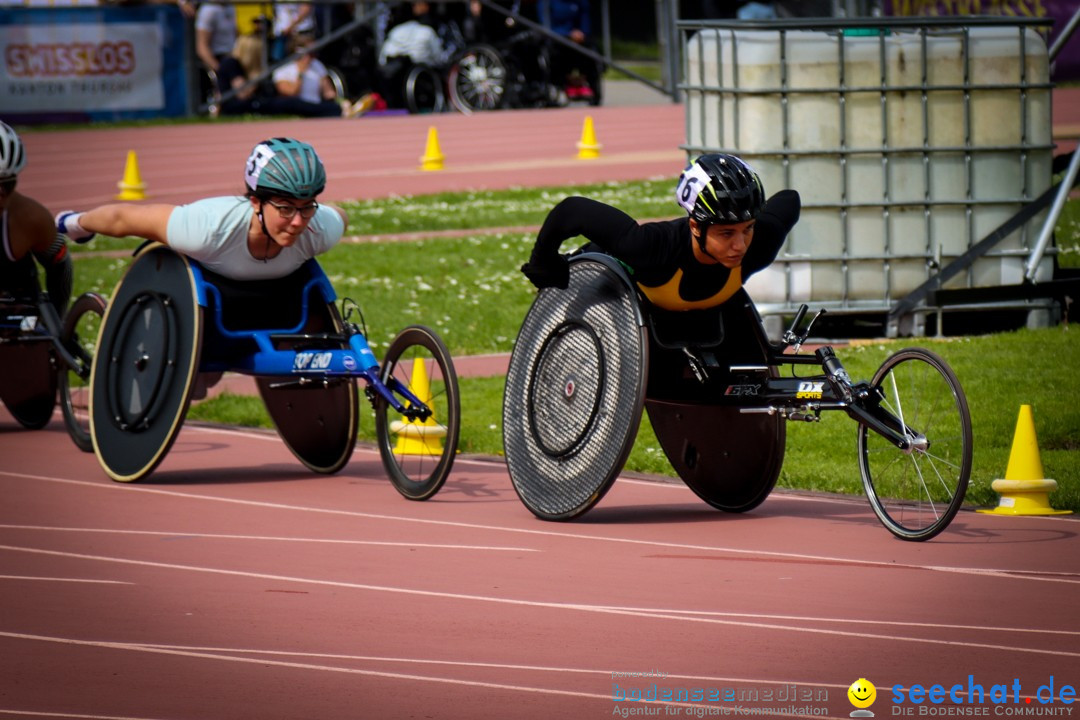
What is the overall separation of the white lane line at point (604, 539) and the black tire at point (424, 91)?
71.2ft

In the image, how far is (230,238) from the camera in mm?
9820

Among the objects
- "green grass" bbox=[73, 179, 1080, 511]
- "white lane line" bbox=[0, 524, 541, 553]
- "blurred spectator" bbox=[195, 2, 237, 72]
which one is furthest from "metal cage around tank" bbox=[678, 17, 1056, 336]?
"blurred spectator" bbox=[195, 2, 237, 72]

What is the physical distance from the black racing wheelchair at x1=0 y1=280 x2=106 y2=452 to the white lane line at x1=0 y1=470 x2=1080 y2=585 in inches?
43.2

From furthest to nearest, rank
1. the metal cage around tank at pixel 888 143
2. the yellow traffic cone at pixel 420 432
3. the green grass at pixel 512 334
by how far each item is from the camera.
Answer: the metal cage around tank at pixel 888 143, the green grass at pixel 512 334, the yellow traffic cone at pixel 420 432

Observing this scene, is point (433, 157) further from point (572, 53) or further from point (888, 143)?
point (888, 143)

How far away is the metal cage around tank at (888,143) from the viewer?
13976 millimetres

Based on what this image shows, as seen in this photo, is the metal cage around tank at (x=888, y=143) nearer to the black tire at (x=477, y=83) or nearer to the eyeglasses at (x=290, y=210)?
the eyeglasses at (x=290, y=210)

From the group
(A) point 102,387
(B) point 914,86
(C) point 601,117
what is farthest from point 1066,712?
(C) point 601,117

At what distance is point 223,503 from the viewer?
977 centimetres

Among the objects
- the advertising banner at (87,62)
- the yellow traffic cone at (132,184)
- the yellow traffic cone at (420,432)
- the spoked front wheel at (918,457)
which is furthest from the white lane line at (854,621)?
the advertising banner at (87,62)

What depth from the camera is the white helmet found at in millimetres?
11359

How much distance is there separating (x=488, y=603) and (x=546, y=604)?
212 millimetres

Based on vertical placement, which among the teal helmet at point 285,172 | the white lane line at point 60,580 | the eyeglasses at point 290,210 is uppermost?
the teal helmet at point 285,172

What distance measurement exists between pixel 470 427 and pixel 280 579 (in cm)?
391
